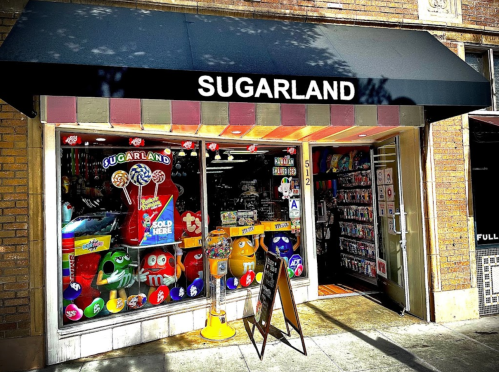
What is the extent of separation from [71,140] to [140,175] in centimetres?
95

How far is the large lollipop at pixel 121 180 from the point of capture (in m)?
4.73

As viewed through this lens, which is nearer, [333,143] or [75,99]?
[75,99]

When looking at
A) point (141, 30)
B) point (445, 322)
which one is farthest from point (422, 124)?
point (141, 30)

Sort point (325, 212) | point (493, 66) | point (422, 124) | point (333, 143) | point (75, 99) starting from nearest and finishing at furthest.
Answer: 1. point (75, 99)
2. point (422, 124)
3. point (493, 66)
4. point (333, 143)
5. point (325, 212)

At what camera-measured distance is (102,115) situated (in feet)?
12.8

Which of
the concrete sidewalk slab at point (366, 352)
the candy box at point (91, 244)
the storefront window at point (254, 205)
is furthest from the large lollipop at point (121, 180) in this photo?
the concrete sidewalk slab at point (366, 352)

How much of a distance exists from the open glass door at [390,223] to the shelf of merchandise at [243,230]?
2.09 meters

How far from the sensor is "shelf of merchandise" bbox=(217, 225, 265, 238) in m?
5.60

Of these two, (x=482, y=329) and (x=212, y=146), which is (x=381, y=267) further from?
(x=212, y=146)

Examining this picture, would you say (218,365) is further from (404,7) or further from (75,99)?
(404,7)

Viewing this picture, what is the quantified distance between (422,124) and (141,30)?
381cm

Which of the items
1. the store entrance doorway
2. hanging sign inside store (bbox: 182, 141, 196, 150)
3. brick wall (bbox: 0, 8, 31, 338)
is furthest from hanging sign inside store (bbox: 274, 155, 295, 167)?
brick wall (bbox: 0, 8, 31, 338)

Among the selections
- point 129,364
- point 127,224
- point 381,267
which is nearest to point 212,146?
point 127,224

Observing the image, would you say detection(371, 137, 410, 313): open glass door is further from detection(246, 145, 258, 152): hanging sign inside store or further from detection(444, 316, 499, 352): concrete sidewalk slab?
detection(246, 145, 258, 152): hanging sign inside store
